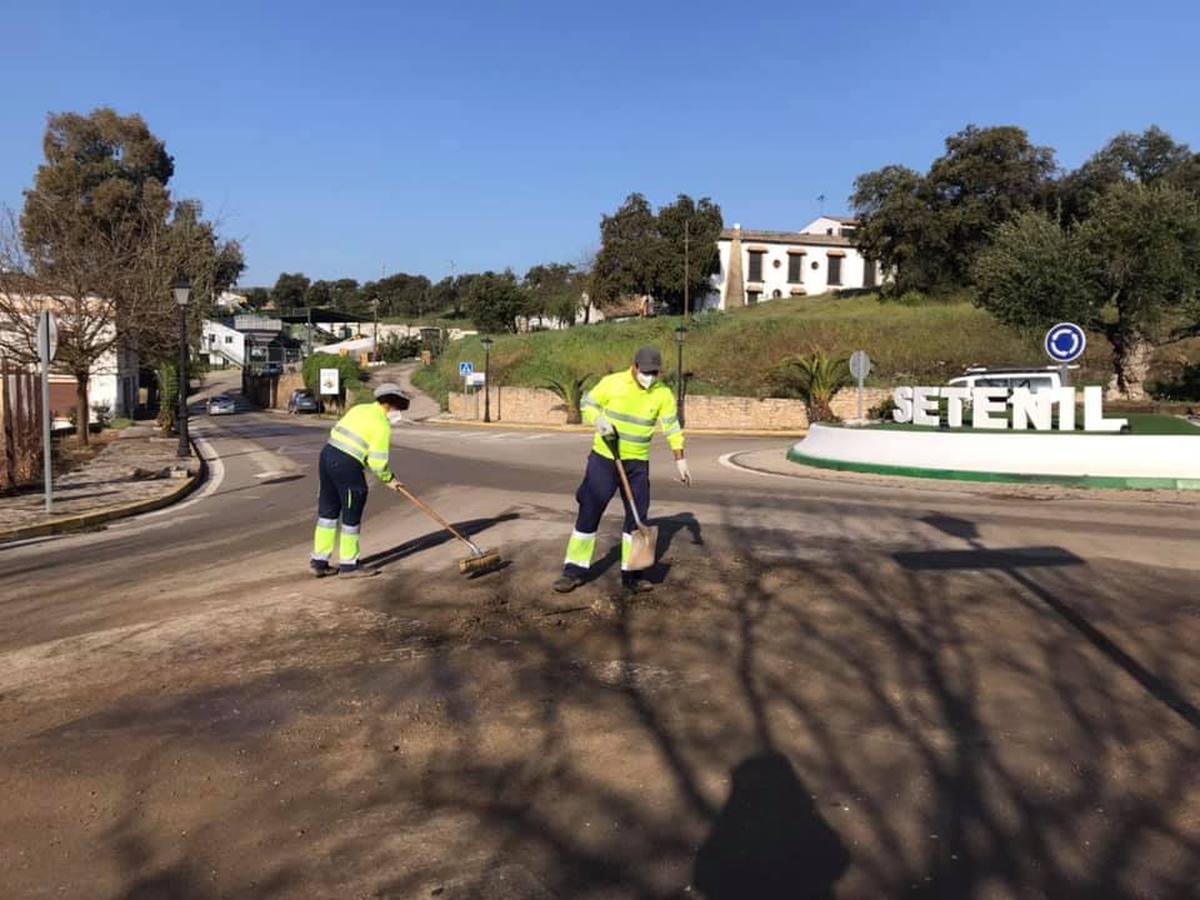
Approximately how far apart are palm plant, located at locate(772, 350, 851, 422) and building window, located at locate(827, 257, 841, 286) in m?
30.7

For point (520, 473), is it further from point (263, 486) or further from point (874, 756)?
point (874, 756)

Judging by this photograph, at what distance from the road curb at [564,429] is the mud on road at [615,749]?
21.2 metres

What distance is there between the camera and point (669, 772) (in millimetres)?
3635

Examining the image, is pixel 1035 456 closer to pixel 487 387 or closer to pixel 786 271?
pixel 487 387

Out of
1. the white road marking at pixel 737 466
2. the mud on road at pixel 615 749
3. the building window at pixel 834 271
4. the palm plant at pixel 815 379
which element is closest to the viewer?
the mud on road at pixel 615 749

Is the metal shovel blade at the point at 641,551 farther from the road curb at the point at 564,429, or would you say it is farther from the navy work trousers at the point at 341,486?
the road curb at the point at 564,429

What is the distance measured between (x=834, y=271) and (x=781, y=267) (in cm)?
464

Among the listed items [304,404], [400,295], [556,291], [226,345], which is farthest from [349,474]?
[400,295]

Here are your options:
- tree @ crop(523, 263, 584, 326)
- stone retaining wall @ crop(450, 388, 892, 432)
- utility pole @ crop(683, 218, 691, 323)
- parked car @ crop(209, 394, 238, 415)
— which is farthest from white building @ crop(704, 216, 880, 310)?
parked car @ crop(209, 394, 238, 415)

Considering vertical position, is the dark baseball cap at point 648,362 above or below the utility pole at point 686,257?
below

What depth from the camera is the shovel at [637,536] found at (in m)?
6.46

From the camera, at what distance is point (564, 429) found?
123 ft

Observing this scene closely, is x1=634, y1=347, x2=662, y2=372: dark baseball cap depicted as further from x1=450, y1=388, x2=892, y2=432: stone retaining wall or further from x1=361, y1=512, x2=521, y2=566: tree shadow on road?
x1=450, y1=388, x2=892, y2=432: stone retaining wall

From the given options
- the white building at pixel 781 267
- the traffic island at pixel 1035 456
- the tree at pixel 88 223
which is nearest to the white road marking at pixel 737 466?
the traffic island at pixel 1035 456
